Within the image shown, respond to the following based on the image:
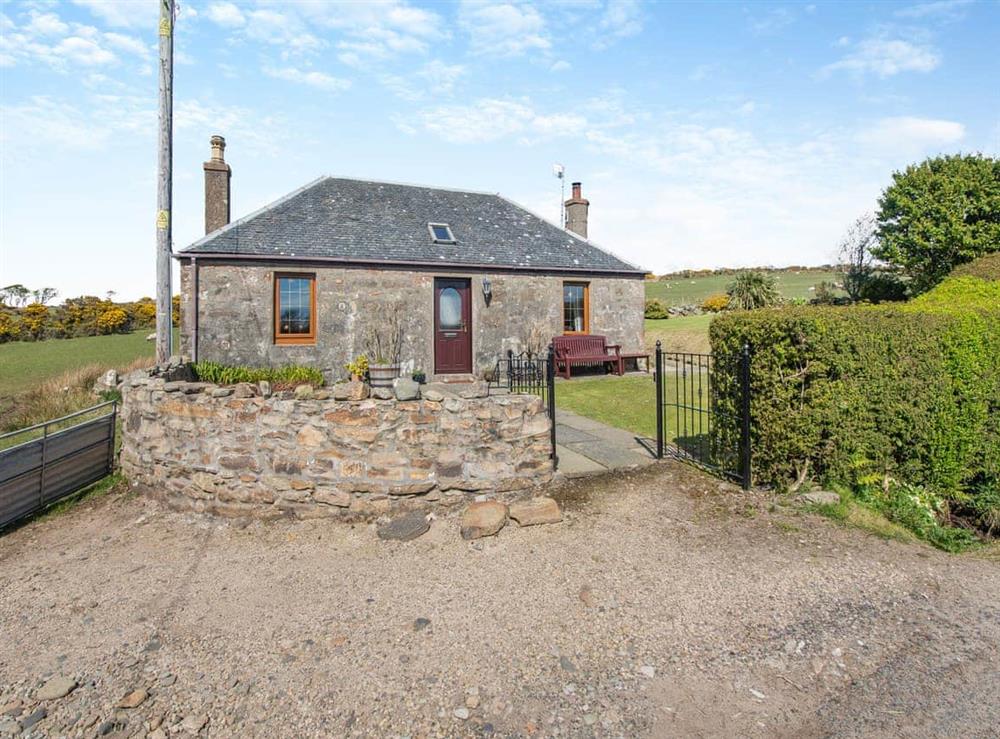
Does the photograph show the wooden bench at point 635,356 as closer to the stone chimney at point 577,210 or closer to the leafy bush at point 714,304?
the stone chimney at point 577,210

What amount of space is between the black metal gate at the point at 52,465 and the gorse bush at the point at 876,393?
25.4 ft

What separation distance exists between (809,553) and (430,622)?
3.22 meters

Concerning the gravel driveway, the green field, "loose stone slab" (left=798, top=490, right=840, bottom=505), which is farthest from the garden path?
the green field

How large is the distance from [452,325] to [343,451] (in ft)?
33.7

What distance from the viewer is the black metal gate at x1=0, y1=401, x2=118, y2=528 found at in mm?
5621

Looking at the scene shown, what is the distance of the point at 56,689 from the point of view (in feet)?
9.62

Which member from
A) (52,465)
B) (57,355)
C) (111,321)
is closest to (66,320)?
(111,321)

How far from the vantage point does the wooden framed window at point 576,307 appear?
16.4 metres

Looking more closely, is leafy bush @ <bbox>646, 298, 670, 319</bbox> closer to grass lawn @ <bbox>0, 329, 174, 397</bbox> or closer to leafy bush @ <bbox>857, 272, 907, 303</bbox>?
leafy bush @ <bbox>857, 272, 907, 303</bbox>

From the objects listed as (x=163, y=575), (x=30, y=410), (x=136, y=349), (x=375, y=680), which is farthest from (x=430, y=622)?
(x=136, y=349)

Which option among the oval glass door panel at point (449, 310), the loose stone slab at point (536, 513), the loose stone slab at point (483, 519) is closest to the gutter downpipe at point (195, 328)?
the oval glass door panel at point (449, 310)

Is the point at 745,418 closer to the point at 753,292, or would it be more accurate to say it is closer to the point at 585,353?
the point at 585,353

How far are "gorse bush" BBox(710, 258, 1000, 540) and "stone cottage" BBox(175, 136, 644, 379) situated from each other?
9.83 metres

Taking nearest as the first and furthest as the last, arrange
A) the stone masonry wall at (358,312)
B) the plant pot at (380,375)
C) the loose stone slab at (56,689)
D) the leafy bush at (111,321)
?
the loose stone slab at (56,689), the plant pot at (380,375), the stone masonry wall at (358,312), the leafy bush at (111,321)
